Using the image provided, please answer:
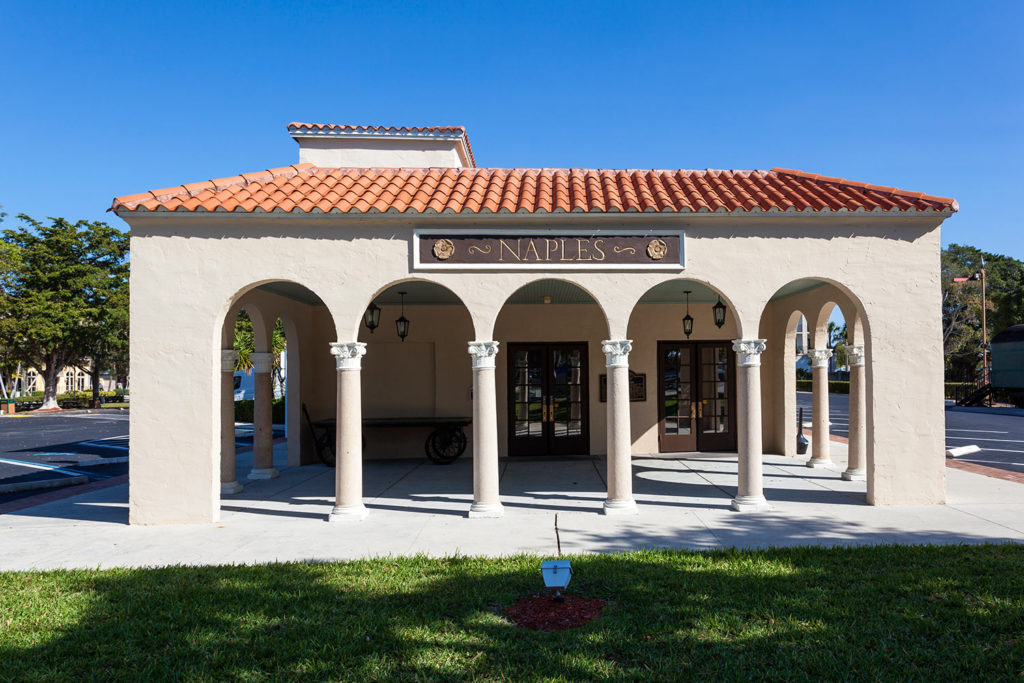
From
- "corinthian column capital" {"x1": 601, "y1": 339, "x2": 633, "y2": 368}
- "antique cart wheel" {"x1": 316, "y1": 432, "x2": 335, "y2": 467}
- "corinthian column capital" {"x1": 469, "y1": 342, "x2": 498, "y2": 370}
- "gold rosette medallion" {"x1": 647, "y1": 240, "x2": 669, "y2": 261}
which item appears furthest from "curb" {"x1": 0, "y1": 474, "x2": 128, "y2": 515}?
"gold rosette medallion" {"x1": 647, "y1": 240, "x2": 669, "y2": 261}

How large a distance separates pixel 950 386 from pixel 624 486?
36621 mm

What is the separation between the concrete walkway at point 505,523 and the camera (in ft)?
21.5

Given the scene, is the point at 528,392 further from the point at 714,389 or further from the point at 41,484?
the point at 41,484

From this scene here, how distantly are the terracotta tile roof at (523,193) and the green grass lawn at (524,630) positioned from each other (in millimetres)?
4344

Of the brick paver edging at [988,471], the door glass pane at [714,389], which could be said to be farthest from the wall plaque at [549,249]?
the brick paver edging at [988,471]

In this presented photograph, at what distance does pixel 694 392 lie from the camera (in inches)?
532

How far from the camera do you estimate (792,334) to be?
12844 mm

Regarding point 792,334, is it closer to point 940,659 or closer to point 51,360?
point 940,659

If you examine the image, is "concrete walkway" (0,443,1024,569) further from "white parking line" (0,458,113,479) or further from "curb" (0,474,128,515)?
"white parking line" (0,458,113,479)

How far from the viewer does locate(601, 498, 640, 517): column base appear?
7.94m

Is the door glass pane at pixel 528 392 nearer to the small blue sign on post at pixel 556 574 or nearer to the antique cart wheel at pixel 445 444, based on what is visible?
the antique cart wheel at pixel 445 444

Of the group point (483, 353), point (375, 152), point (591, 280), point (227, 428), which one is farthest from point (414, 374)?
point (591, 280)

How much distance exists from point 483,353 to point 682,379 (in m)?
6.86

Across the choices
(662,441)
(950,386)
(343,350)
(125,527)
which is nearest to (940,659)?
(343,350)
